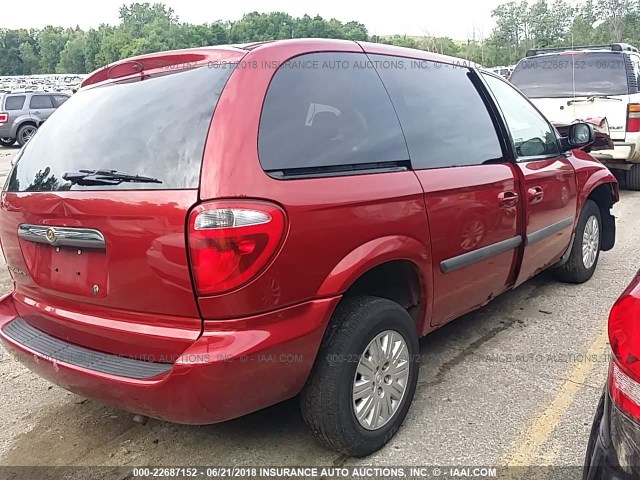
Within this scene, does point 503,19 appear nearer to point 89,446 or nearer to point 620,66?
point 620,66

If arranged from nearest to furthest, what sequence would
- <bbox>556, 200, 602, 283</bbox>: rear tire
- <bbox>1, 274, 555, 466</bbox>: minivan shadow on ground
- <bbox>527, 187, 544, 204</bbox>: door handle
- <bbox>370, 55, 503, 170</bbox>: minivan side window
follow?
<bbox>1, 274, 555, 466</bbox>: minivan shadow on ground → <bbox>370, 55, 503, 170</bbox>: minivan side window → <bbox>527, 187, 544, 204</bbox>: door handle → <bbox>556, 200, 602, 283</bbox>: rear tire

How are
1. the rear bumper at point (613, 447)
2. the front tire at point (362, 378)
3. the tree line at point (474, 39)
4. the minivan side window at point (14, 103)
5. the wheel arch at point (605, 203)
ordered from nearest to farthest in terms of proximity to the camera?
the rear bumper at point (613, 447) → the front tire at point (362, 378) → the wheel arch at point (605, 203) → the minivan side window at point (14, 103) → the tree line at point (474, 39)

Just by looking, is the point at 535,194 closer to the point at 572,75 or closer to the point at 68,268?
the point at 68,268

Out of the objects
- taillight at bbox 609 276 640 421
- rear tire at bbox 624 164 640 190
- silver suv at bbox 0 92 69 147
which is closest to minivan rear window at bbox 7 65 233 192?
taillight at bbox 609 276 640 421

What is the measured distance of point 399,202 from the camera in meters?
2.63

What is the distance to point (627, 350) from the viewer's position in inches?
58.2

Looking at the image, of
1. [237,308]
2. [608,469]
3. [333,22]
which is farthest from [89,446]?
[333,22]

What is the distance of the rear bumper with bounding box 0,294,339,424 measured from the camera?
2.08 metres

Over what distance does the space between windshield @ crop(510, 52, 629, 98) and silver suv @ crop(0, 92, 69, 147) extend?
1574 centimetres

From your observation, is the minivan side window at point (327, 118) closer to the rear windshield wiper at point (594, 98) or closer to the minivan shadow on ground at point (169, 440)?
the minivan shadow on ground at point (169, 440)

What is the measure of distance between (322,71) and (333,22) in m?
49.6

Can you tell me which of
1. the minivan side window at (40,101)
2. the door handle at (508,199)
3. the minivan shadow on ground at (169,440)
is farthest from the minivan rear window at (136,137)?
the minivan side window at (40,101)

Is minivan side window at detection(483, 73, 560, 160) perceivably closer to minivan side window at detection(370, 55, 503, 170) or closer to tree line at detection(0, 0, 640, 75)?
minivan side window at detection(370, 55, 503, 170)

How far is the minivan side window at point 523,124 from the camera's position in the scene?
12.4 ft
